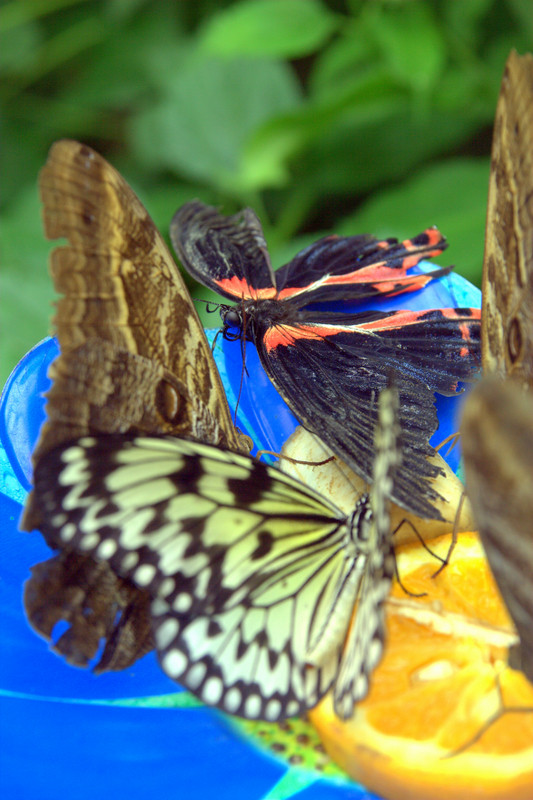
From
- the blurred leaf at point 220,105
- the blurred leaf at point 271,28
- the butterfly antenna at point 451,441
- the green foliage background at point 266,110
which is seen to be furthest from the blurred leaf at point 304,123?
the butterfly antenna at point 451,441

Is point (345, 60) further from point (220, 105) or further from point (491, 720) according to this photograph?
point (491, 720)

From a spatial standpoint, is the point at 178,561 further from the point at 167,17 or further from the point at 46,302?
the point at 167,17

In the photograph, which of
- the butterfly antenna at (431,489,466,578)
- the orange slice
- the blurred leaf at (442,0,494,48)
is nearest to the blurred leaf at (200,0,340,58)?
the blurred leaf at (442,0,494,48)

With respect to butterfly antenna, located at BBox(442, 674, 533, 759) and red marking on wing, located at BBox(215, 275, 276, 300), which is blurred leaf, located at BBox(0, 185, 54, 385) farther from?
butterfly antenna, located at BBox(442, 674, 533, 759)

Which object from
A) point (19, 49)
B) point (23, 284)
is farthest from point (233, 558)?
point (19, 49)

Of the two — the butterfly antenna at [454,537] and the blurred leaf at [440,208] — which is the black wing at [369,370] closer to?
the butterfly antenna at [454,537]

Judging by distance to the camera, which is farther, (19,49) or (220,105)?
(19,49)
